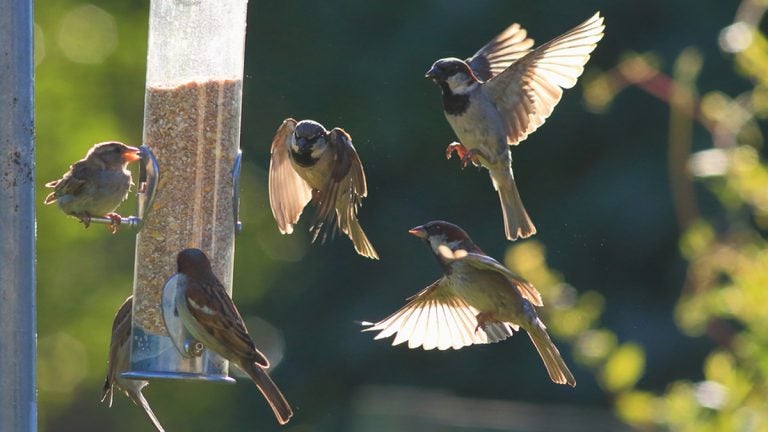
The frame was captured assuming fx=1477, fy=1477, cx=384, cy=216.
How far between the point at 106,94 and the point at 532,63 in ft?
28.7

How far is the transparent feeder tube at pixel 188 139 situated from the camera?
482cm

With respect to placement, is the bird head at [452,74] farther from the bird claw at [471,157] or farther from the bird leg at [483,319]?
the bird leg at [483,319]

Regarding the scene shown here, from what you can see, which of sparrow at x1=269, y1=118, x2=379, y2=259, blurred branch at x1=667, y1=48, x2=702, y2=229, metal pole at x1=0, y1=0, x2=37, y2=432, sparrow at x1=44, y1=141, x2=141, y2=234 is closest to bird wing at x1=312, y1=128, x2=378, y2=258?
sparrow at x1=269, y1=118, x2=379, y2=259

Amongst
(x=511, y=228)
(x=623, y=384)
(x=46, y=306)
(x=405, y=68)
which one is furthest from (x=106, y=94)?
(x=623, y=384)

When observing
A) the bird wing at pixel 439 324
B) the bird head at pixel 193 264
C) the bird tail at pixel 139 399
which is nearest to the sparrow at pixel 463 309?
the bird wing at pixel 439 324

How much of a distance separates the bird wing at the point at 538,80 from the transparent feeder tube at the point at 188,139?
37.0 inches

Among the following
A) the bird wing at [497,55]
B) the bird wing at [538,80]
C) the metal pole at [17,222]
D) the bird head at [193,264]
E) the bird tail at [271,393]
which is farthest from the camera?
the bird wing at [497,55]

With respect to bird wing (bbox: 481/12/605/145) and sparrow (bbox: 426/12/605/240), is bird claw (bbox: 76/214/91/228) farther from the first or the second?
bird wing (bbox: 481/12/605/145)

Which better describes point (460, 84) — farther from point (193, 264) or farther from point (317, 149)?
point (193, 264)

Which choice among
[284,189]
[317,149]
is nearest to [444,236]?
[317,149]

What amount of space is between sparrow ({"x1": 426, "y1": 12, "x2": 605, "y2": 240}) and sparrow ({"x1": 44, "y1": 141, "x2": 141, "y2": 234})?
113 cm

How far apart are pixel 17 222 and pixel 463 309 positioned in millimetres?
2001

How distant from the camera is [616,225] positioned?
1084 cm

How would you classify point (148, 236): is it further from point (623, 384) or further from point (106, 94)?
point (106, 94)
